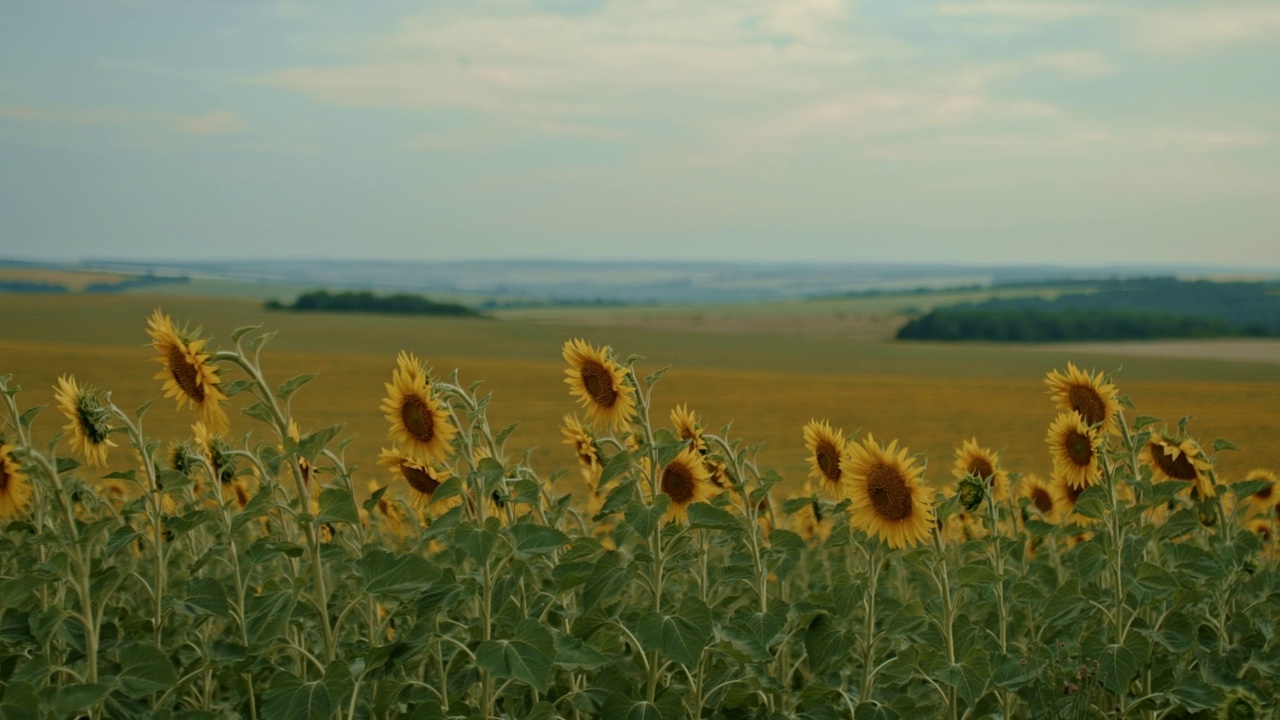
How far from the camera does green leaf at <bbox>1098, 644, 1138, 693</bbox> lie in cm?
356

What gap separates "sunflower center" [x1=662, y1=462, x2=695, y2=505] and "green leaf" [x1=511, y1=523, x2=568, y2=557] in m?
0.90

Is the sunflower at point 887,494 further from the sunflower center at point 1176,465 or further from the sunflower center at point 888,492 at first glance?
the sunflower center at point 1176,465

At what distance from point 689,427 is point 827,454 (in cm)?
49

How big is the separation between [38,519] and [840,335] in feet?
31.1

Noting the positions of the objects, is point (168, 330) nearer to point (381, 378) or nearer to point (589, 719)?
point (589, 719)

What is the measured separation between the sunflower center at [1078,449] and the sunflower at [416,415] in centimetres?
253

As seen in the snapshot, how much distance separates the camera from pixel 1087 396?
4.33 metres

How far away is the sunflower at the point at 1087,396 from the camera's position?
420cm

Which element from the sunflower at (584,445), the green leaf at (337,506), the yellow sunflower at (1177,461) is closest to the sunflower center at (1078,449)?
the yellow sunflower at (1177,461)

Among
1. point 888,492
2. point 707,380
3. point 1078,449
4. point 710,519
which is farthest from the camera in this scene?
point 707,380

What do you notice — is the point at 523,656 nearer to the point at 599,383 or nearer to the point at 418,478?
the point at 599,383

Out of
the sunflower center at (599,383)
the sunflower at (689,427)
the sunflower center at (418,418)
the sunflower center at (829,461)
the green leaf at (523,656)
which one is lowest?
the green leaf at (523,656)

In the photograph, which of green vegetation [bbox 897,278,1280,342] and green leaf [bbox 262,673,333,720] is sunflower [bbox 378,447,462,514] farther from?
green vegetation [bbox 897,278,1280,342]

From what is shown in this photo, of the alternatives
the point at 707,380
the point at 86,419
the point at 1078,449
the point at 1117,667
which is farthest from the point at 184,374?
the point at 707,380
